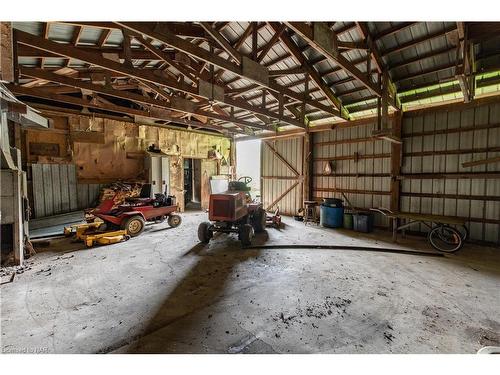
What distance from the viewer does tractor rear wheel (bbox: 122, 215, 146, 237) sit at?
6.09 meters

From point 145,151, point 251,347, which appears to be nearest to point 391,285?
point 251,347

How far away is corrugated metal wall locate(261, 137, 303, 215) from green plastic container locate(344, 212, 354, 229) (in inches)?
88.1

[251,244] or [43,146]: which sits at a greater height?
[43,146]

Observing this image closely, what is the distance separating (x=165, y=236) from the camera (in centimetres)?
636

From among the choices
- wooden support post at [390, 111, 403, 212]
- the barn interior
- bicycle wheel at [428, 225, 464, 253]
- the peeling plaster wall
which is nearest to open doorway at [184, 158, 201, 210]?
the peeling plaster wall

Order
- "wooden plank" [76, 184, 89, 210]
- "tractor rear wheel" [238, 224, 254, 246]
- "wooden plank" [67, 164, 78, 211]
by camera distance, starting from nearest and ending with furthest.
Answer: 1. "tractor rear wheel" [238, 224, 254, 246]
2. "wooden plank" [67, 164, 78, 211]
3. "wooden plank" [76, 184, 89, 210]

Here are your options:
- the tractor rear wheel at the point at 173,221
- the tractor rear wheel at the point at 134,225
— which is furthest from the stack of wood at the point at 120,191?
the tractor rear wheel at the point at 134,225

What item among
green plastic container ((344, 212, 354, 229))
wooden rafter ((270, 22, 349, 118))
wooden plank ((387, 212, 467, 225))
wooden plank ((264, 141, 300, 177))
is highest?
wooden rafter ((270, 22, 349, 118))

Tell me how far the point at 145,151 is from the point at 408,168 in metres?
9.68

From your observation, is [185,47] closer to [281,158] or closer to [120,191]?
[120,191]

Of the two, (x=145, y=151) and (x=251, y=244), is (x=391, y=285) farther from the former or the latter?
(x=145, y=151)

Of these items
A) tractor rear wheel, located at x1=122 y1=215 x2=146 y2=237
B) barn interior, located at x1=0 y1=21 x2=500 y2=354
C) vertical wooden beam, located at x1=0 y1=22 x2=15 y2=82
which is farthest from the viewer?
tractor rear wheel, located at x1=122 y1=215 x2=146 y2=237

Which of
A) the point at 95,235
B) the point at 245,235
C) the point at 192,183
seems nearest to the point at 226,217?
the point at 245,235

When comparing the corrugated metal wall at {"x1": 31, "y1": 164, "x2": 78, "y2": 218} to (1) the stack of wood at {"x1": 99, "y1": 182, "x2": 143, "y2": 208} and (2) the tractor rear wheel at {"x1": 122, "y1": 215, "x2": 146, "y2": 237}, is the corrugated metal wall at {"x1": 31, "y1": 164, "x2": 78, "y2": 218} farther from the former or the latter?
(2) the tractor rear wheel at {"x1": 122, "y1": 215, "x2": 146, "y2": 237}
